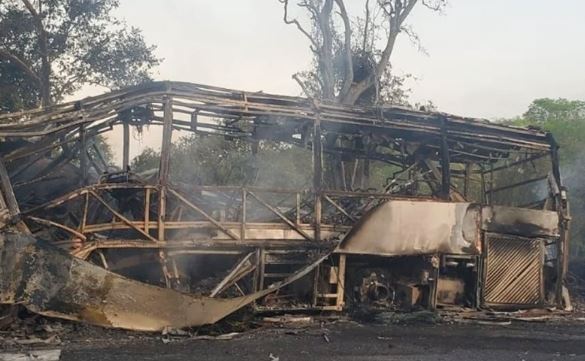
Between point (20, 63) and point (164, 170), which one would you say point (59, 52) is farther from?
point (164, 170)

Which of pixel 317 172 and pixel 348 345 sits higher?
pixel 317 172

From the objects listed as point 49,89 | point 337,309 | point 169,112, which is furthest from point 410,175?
point 49,89

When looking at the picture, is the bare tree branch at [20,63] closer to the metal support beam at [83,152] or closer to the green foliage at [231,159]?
the green foliage at [231,159]

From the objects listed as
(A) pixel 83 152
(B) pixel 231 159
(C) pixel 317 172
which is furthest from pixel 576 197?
(A) pixel 83 152

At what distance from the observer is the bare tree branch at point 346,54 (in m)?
24.4

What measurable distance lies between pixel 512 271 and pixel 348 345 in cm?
551

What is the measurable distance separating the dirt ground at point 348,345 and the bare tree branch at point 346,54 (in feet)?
47.8

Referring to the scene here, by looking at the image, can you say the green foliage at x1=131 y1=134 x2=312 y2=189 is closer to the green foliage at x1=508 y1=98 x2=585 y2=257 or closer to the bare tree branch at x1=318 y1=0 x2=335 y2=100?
the bare tree branch at x1=318 y1=0 x2=335 y2=100

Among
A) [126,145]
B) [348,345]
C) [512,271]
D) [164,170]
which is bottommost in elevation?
[348,345]

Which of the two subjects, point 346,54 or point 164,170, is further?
point 346,54

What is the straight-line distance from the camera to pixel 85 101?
35.4ft

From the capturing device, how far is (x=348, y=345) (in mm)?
9008

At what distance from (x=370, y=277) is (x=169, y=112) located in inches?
193

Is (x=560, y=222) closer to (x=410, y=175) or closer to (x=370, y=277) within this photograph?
(x=410, y=175)
